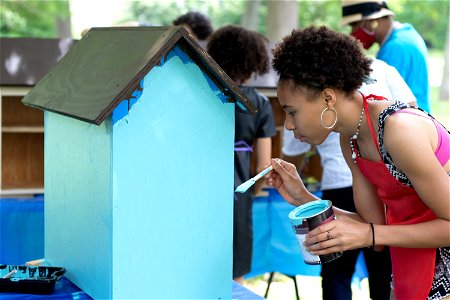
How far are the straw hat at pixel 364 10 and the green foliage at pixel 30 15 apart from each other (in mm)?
9169

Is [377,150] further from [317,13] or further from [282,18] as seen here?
[317,13]

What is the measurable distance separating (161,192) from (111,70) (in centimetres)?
37

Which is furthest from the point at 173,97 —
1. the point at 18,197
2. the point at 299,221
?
the point at 18,197

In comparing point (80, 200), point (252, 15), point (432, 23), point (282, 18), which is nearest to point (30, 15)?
point (252, 15)

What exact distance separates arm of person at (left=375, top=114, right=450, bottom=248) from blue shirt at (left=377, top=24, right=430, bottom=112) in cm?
204

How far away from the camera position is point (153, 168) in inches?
70.8

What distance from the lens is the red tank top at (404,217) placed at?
1904 mm

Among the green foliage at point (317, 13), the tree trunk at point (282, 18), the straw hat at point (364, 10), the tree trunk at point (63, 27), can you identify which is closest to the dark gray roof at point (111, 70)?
the straw hat at point (364, 10)

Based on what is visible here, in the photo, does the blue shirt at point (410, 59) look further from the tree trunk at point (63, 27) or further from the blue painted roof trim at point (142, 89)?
the tree trunk at point (63, 27)

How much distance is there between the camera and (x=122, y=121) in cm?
173

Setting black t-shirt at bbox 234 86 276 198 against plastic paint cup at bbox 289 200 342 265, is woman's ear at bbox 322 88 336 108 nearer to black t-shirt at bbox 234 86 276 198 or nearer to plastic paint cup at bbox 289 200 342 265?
plastic paint cup at bbox 289 200 342 265

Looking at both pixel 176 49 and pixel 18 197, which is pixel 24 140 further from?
pixel 176 49

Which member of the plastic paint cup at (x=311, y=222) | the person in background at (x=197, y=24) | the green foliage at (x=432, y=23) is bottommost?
the plastic paint cup at (x=311, y=222)

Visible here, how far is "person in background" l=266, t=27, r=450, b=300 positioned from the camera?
174cm
